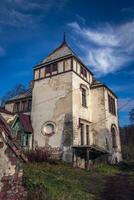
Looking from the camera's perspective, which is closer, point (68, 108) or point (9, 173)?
point (9, 173)

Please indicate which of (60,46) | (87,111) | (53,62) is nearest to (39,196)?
(87,111)

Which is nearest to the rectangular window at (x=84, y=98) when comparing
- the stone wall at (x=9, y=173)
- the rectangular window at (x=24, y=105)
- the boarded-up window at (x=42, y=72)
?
the boarded-up window at (x=42, y=72)

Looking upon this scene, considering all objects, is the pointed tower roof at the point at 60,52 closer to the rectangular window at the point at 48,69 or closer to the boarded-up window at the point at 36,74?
the rectangular window at the point at 48,69

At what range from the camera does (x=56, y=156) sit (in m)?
19.4

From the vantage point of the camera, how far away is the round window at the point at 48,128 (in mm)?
20778

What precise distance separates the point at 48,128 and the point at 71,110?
10.5 feet

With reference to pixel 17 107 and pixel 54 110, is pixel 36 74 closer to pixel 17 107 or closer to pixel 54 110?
pixel 17 107

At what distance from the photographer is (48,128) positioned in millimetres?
21203

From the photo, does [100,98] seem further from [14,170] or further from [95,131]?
[14,170]

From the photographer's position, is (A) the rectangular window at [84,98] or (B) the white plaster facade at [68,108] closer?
(B) the white plaster facade at [68,108]

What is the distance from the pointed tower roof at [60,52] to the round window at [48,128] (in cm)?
726

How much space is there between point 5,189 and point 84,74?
1937 centimetres

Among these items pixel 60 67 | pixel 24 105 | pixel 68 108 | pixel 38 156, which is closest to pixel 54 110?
pixel 68 108

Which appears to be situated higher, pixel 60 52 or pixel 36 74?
pixel 60 52
